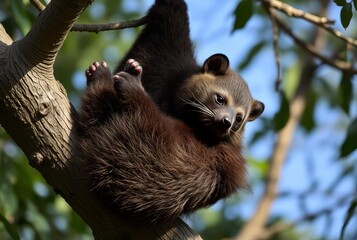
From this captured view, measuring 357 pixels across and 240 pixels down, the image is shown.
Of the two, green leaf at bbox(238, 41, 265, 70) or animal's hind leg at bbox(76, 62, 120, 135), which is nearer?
animal's hind leg at bbox(76, 62, 120, 135)

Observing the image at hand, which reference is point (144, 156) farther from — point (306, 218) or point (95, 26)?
point (306, 218)

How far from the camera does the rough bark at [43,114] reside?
413 centimetres

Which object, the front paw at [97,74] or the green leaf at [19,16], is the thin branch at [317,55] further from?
the front paw at [97,74]

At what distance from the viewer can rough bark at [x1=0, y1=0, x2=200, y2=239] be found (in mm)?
4133

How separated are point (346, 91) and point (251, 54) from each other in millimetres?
2548

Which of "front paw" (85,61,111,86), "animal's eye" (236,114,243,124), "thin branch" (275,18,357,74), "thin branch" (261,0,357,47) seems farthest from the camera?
"thin branch" (275,18,357,74)

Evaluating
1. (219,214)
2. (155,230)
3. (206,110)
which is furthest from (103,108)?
(219,214)

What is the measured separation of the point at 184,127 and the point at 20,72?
124 centimetres

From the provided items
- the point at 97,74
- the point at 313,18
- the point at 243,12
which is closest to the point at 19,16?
the point at 97,74

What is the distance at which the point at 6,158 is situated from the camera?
641 cm

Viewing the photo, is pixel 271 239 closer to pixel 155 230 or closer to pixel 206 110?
pixel 206 110

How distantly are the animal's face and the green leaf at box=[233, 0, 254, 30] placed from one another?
53 cm

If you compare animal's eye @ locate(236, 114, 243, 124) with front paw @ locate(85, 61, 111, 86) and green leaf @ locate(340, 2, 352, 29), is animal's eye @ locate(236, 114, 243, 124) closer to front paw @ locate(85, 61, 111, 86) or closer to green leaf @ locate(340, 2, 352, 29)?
front paw @ locate(85, 61, 111, 86)

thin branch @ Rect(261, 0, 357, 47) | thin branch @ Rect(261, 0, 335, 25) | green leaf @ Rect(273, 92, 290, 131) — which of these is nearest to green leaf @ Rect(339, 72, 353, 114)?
green leaf @ Rect(273, 92, 290, 131)
